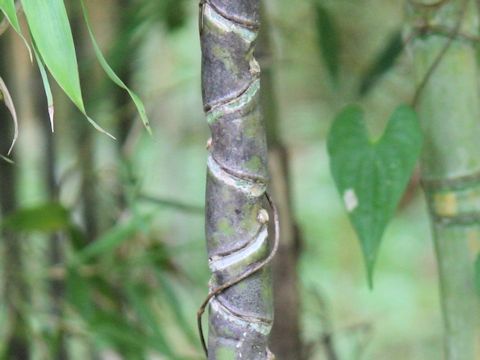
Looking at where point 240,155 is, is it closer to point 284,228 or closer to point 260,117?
point 260,117

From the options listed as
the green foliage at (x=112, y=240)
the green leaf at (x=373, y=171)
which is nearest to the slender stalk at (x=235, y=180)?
the green leaf at (x=373, y=171)

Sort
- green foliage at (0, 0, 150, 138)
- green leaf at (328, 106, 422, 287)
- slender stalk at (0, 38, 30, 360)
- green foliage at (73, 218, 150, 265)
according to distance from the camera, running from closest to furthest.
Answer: green foliage at (0, 0, 150, 138)
green leaf at (328, 106, 422, 287)
green foliage at (73, 218, 150, 265)
slender stalk at (0, 38, 30, 360)

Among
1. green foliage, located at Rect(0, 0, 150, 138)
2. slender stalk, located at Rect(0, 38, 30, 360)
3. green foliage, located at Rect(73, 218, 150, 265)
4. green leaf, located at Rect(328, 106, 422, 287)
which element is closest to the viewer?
green foliage, located at Rect(0, 0, 150, 138)

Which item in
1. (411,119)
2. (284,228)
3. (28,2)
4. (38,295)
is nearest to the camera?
(28,2)

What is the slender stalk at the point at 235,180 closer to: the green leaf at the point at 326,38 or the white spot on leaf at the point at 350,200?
the white spot on leaf at the point at 350,200

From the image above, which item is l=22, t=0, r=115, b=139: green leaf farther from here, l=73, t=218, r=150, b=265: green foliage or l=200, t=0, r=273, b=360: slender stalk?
l=73, t=218, r=150, b=265: green foliage

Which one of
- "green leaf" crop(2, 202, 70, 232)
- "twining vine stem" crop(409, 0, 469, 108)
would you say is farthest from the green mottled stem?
"green leaf" crop(2, 202, 70, 232)

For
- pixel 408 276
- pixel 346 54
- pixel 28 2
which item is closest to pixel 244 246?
pixel 28 2
